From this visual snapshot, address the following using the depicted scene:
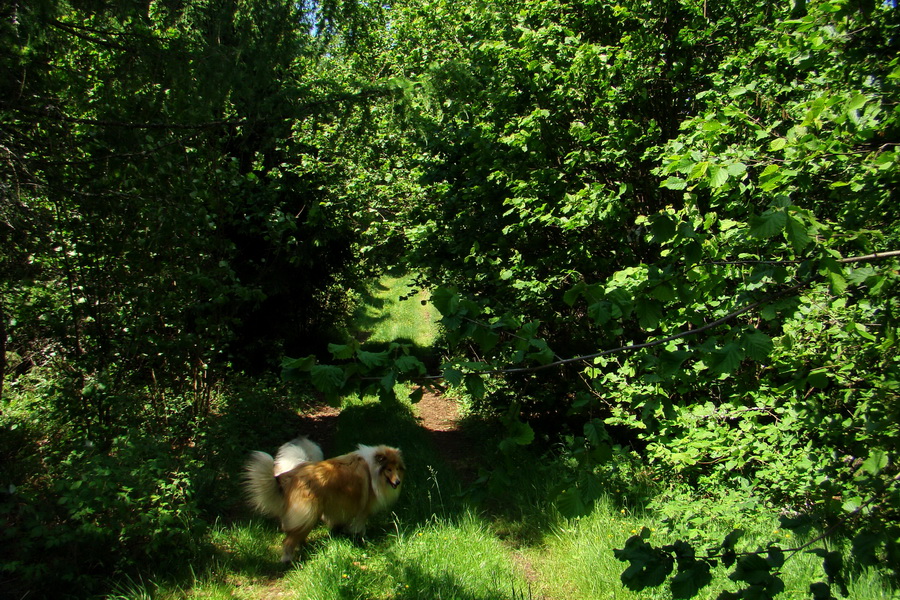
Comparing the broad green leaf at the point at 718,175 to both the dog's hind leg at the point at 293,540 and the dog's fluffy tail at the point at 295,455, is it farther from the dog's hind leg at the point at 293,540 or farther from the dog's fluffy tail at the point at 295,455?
the dog's fluffy tail at the point at 295,455

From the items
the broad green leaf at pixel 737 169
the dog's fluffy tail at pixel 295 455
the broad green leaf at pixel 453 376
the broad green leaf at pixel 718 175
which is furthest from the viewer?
the dog's fluffy tail at pixel 295 455

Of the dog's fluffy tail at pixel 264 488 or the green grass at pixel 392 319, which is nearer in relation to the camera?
the dog's fluffy tail at pixel 264 488

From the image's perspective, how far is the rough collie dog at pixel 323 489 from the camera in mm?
4918

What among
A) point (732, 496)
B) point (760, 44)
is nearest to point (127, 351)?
point (732, 496)

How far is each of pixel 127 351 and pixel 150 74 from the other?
9.32 feet

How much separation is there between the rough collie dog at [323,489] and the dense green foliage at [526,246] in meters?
0.61

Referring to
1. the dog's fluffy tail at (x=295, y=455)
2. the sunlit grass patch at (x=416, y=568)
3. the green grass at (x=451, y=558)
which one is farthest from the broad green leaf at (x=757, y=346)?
the dog's fluffy tail at (x=295, y=455)

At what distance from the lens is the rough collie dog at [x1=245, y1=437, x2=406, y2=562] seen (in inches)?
194

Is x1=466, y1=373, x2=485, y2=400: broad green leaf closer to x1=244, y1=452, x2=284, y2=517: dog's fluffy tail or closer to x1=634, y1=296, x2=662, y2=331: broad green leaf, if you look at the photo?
x1=634, y1=296, x2=662, y2=331: broad green leaf

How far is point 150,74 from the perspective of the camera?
4766 mm

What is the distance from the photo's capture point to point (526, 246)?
7.43m

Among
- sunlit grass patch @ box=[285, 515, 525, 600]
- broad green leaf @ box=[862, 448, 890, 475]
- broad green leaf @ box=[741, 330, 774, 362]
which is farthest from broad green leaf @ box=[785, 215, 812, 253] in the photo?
sunlit grass patch @ box=[285, 515, 525, 600]

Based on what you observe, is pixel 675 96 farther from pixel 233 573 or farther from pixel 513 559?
pixel 233 573

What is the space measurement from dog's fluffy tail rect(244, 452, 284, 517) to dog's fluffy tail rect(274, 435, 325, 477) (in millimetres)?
598
